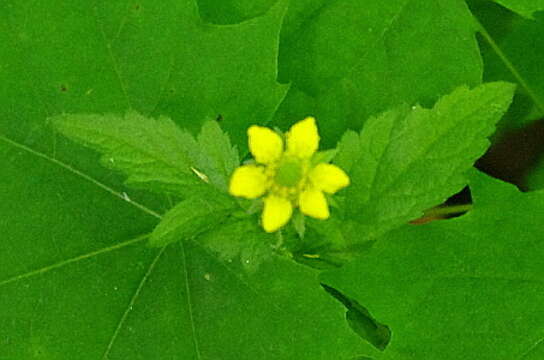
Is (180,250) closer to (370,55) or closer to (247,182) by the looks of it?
(247,182)

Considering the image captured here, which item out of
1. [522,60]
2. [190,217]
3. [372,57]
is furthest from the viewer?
[522,60]

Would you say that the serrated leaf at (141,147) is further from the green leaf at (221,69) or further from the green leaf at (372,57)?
the green leaf at (372,57)

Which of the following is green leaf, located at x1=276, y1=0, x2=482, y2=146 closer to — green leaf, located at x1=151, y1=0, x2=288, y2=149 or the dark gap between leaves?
green leaf, located at x1=151, y1=0, x2=288, y2=149

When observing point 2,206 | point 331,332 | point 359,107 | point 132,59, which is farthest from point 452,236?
point 2,206

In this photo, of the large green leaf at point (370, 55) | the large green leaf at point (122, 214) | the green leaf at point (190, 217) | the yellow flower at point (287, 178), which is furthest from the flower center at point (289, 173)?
the large green leaf at point (370, 55)

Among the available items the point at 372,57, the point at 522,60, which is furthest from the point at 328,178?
the point at 522,60

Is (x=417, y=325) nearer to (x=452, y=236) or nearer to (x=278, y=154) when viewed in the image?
(x=452, y=236)
